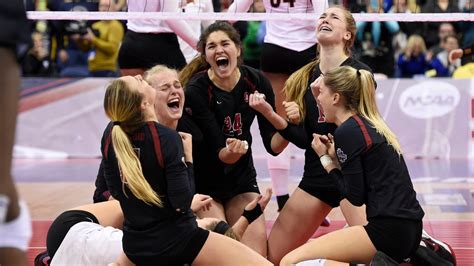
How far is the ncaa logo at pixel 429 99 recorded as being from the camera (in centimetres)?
1105

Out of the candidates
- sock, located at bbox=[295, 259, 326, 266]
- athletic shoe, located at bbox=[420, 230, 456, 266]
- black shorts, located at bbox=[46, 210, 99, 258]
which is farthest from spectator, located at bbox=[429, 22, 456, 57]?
sock, located at bbox=[295, 259, 326, 266]

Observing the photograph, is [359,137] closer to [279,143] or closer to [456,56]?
[279,143]

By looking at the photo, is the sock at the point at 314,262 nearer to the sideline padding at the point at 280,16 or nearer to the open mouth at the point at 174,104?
the open mouth at the point at 174,104

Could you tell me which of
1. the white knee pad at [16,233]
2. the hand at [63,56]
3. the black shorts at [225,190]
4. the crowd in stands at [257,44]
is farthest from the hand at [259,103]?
the hand at [63,56]

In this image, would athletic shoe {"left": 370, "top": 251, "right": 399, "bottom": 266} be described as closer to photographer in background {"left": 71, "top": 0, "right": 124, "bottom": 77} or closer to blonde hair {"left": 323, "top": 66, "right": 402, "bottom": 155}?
blonde hair {"left": 323, "top": 66, "right": 402, "bottom": 155}

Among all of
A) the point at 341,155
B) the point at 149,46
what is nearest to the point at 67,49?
the point at 149,46

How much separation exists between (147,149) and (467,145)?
701 cm

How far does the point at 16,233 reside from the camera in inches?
117

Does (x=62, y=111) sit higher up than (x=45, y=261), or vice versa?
(x=45, y=261)

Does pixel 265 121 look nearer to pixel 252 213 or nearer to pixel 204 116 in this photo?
pixel 204 116

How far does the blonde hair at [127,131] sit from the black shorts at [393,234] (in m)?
1.12

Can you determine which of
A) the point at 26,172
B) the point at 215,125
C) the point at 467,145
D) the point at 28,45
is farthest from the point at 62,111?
the point at 28,45

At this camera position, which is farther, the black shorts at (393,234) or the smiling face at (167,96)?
the smiling face at (167,96)

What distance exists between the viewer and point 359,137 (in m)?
5.02
